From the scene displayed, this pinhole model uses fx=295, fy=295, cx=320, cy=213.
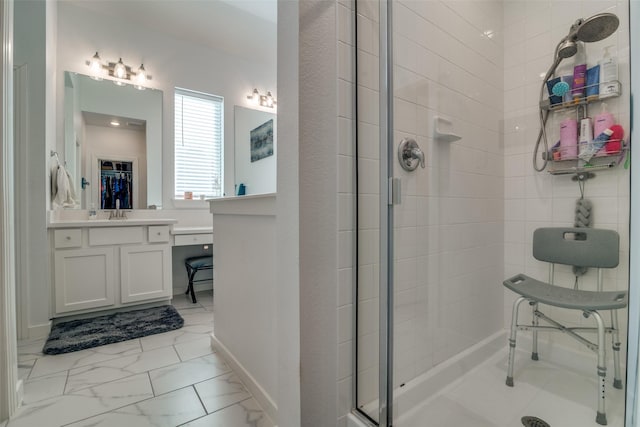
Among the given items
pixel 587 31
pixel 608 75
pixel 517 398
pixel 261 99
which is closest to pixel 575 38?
pixel 587 31

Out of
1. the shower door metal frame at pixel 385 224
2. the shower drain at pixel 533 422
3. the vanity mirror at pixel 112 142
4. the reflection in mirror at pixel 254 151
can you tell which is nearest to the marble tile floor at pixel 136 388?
the shower door metal frame at pixel 385 224

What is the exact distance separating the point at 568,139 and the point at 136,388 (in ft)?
8.03

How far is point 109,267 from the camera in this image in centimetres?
253

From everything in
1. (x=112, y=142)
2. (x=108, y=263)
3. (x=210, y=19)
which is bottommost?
(x=108, y=263)

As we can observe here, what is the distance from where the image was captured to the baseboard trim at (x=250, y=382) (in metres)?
1.32

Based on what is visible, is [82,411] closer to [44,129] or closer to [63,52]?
[44,129]

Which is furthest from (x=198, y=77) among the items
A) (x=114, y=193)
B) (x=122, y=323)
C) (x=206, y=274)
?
(x=122, y=323)

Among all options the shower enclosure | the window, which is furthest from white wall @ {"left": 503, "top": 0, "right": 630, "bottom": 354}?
the window

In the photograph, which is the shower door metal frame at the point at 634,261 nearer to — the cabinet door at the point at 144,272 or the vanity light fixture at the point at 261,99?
the cabinet door at the point at 144,272

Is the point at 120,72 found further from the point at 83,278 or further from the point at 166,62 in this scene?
the point at 83,278

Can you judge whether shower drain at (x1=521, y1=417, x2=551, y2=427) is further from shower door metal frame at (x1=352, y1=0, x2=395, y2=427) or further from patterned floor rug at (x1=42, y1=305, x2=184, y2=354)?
patterned floor rug at (x1=42, y1=305, x2=184, y2=354)

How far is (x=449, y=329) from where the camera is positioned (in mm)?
1442

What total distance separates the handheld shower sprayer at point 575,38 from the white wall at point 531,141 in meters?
0.02

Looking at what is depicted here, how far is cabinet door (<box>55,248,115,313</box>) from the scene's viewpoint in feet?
7.70
